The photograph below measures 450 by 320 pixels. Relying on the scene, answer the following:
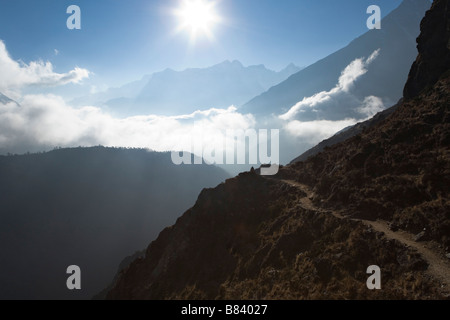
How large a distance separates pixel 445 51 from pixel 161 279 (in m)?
56.7

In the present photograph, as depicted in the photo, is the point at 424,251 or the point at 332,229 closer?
the point at 424,251

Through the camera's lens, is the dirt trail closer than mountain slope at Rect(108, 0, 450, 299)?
Yes

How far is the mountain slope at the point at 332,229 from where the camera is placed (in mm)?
20016

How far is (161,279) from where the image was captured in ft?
109

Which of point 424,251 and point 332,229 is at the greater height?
point 332,229

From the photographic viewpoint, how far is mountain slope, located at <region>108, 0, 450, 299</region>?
20.0 m

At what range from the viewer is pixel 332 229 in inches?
1010

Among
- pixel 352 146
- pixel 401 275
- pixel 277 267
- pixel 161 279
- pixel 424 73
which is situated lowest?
pixel 161 279

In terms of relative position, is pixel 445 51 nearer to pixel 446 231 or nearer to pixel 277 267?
pixel 446 231

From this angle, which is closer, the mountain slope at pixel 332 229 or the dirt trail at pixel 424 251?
the dirt trail at pixel 424 251
